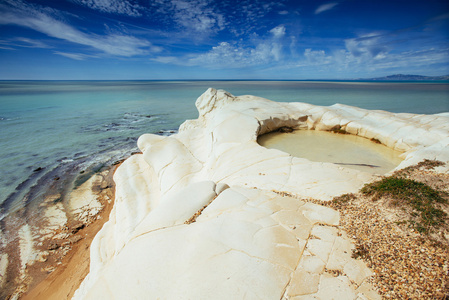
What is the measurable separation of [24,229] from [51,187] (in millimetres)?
2717

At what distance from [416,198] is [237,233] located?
122 inches

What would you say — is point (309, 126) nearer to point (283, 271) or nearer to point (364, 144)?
point (364, 144)

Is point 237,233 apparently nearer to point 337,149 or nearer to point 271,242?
point 271,242

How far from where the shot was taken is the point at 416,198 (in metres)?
3.64

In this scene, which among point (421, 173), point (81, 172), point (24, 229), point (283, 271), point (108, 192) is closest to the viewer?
point (283, 271)

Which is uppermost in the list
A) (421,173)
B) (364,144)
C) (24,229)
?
(421,173)

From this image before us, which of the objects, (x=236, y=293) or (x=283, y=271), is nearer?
(x=236, y=293)

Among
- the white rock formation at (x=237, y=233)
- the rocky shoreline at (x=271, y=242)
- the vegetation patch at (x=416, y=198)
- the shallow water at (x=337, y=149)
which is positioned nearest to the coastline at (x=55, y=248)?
the rocky shoreline at (x=271, y=242)

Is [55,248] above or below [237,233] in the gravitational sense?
below

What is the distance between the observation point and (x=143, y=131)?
17125 mm

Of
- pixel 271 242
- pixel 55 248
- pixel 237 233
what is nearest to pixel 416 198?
pixel 271 242

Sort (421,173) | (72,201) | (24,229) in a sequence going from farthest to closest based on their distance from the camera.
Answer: (72,201)
(24,229)
(421,173)

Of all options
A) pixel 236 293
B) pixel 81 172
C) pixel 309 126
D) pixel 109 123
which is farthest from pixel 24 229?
pixel 109 123

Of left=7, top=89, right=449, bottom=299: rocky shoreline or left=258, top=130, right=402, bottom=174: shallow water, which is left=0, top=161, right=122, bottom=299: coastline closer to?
left=7, top=89, right=449, bottom=299: rocky shoreline
